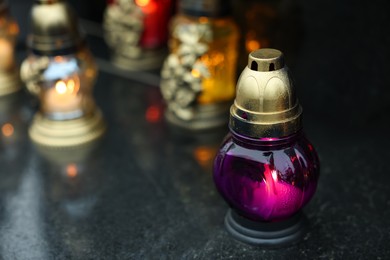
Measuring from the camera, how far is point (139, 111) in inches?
49.4

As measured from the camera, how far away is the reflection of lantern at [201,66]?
1.12 meters

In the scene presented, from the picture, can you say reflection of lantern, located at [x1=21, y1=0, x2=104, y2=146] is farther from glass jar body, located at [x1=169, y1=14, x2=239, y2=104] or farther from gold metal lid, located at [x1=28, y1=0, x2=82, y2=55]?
glass jar body, located at [x1=169, y1=14, x2=239, y2=104]

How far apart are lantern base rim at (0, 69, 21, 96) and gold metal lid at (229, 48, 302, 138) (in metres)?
0.67

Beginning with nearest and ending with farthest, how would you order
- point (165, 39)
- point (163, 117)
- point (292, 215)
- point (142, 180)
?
1. point (292, 215)
2. point (142, 180)
3. point (163, 117)
4. point (165, 39)

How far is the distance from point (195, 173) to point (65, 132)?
0.24 meters

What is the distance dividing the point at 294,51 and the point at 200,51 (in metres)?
0.19

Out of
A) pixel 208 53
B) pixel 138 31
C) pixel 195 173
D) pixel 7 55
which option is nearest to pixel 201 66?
pixel 208 53

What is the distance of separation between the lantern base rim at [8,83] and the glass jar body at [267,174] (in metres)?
0.62

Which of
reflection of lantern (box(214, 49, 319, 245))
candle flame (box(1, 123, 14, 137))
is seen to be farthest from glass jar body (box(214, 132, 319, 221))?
candle flame (box(1, 123, 14, 137))

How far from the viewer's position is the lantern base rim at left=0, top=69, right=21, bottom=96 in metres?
1.31

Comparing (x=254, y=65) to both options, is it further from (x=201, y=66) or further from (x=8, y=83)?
(x=8, y=83)

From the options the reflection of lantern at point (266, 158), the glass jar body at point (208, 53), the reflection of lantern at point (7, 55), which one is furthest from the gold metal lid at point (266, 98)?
the reflection of lantern at point (7, 55)

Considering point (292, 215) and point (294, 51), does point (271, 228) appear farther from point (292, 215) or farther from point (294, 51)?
point (294, 51)

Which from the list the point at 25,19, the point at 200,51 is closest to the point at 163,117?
the point at 200,51
